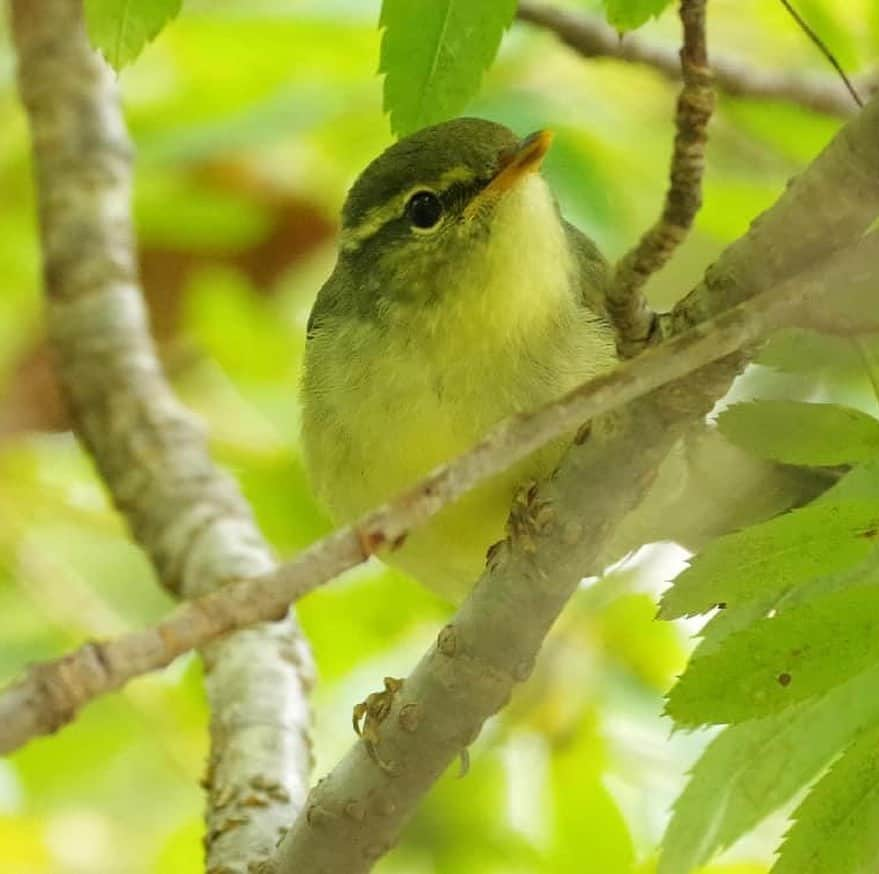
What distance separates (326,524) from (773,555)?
2.18m

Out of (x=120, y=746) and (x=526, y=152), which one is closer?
(x=526, y=152)

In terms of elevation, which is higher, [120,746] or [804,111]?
[804,111]

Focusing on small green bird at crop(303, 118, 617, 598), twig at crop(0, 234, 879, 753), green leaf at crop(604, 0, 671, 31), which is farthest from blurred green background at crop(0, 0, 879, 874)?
twig at crop(0, 234, 879, 753)

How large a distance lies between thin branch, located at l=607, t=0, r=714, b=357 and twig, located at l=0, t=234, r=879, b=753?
36cm

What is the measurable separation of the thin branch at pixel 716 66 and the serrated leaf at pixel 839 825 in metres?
2.03

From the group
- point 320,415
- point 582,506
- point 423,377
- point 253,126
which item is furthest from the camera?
point 253,126

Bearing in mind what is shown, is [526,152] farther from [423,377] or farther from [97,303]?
[97,303]

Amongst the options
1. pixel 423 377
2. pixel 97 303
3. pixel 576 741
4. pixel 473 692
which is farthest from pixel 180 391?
pixel 473 692

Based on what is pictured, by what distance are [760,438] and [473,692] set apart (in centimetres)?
49

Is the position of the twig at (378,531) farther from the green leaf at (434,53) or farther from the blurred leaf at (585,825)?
the blurred leaf at (585,825)

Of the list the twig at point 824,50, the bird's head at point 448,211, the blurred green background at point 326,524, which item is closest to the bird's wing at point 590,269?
the bird's head at point 448,211

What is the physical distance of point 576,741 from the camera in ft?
11.0

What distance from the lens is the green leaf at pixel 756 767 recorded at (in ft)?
6.51

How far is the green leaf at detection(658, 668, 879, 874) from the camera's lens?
1985 millimetres
